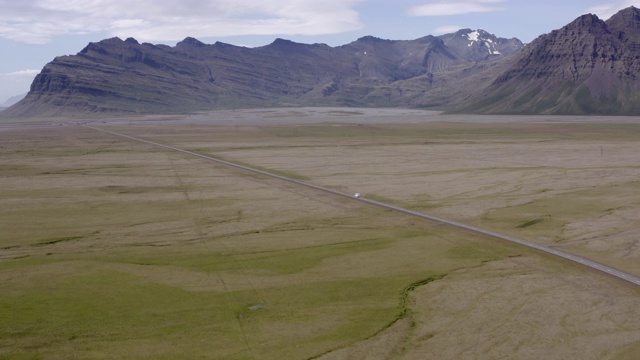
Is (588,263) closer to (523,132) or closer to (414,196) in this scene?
(414,196)

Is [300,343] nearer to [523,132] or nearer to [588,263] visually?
[588,263]

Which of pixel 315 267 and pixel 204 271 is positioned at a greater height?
pixel 204 271

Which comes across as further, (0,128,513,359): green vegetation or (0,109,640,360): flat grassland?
(0,128,513,359): green vegetation

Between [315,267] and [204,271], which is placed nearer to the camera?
[204,271]

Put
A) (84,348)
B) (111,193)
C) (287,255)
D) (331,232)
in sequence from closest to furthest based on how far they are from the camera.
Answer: (84,348) < (287,255) < (331,232) < (111,193)

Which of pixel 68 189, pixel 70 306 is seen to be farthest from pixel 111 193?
pixel 70 306

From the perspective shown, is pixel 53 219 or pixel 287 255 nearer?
pixel 287 255

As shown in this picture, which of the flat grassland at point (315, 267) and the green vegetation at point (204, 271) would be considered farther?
the green vegetation at point (204, 271)

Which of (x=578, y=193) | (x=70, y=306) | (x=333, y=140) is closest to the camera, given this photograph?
(x=70, y=306)
